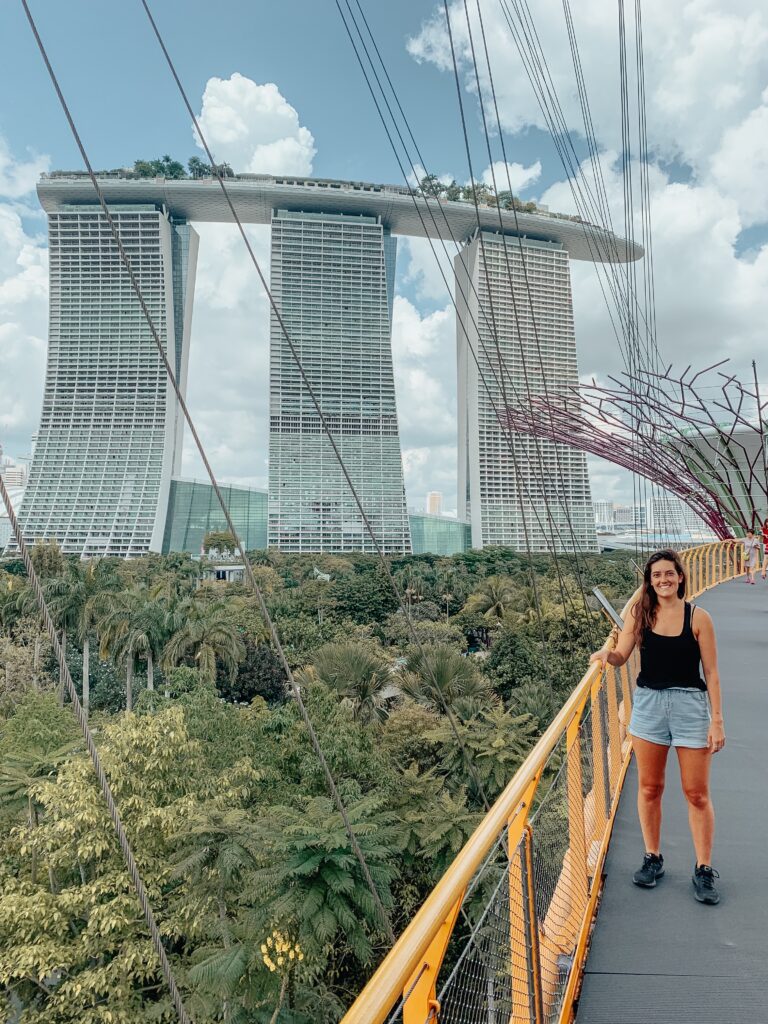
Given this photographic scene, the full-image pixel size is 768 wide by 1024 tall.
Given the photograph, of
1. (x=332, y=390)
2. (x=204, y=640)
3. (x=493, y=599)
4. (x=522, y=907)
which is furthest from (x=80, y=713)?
(x=332, y=390)

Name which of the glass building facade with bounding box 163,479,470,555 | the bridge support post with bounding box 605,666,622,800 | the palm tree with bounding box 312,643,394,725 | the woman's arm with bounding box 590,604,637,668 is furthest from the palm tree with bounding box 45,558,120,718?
the glass building facade with bounding box 163,479,470,555

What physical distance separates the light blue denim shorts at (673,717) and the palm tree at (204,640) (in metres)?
19.3

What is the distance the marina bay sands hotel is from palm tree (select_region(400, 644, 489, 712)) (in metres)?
46.2

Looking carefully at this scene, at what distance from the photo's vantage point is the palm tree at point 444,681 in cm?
1567

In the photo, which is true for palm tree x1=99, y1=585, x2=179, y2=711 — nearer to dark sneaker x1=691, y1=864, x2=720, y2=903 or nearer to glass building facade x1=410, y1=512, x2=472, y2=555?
dark sneaker x1=691, y1=864, x2=720, y2=903

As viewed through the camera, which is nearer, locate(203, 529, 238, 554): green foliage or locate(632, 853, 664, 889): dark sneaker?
locate(632, 853, 664, 889): dark sneaker

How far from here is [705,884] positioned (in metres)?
2.17

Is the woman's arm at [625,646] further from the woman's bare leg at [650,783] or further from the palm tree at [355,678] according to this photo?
the palm tree at [355,678]

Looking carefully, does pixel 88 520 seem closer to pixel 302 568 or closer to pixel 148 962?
pixel 302 568

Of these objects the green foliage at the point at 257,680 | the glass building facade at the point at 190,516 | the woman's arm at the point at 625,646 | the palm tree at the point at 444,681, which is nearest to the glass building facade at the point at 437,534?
the glass building facade at the point at 190,516

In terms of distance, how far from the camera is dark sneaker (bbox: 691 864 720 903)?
2.13 meters

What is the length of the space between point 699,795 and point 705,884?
30 centimetres

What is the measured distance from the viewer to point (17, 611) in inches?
1021

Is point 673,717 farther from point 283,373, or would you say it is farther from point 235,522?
point 235,522
